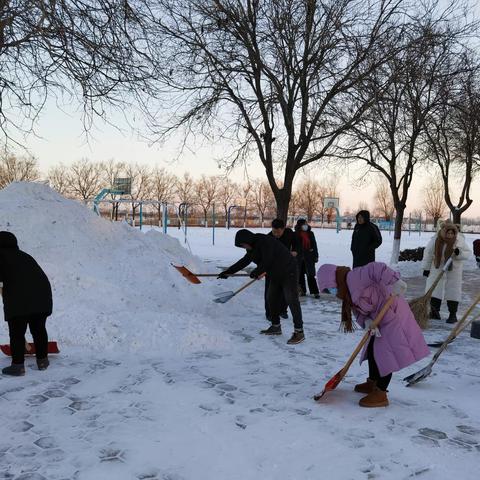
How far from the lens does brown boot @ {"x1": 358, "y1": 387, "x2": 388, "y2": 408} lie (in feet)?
11.8

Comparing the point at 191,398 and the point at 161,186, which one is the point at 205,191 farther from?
the point at 191,398

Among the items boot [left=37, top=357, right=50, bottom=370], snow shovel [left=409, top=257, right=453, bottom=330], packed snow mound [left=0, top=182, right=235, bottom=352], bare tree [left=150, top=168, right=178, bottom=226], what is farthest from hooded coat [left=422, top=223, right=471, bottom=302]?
bare tree [left=150, top=168, right=178, bottom=226]

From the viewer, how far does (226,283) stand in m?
9.47

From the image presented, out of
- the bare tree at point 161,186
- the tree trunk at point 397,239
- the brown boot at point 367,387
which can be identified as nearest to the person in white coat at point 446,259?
the brown boot at point 367,387

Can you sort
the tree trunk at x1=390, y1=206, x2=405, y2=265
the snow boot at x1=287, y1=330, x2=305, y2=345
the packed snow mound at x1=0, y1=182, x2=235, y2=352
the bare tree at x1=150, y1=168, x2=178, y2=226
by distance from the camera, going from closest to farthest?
the packed snow mound at x1=0, y1=182, x2=235, y2=352 → the snow boot at x1=287, y1=330, x2=305, y2=345 → the tree trunk at x1=390, y1=206, x2=405, y2=265 → the bare tree at x1=150, y1=168, x2=178, y2=226

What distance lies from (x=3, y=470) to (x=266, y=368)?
254 cm

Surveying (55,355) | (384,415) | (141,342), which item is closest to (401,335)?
(384,415)

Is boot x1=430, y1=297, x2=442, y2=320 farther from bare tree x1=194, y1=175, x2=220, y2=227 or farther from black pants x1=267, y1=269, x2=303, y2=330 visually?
bare tree x1=194, y1=175, x2=220, y2=227

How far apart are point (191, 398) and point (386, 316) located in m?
1.67

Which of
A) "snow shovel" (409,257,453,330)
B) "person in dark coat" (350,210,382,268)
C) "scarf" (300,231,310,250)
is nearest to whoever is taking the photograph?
"snow shovel" (409,257,453,330)

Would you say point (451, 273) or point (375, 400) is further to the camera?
point (451, 273)

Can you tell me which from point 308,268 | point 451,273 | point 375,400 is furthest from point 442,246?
point 375,400

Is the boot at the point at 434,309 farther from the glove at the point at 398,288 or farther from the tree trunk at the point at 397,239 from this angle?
the tree trunk at the point at 397,239

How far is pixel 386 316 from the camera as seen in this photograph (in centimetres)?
356
